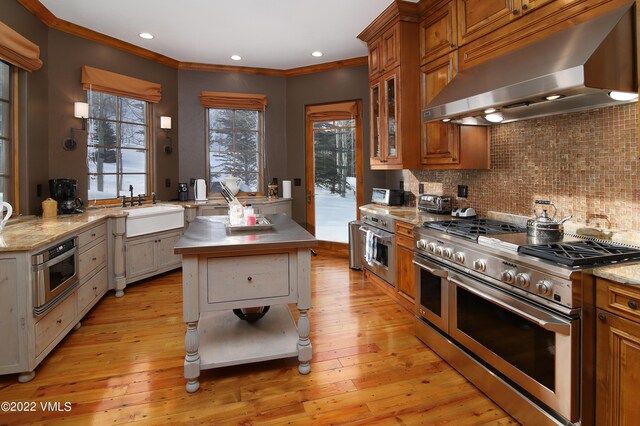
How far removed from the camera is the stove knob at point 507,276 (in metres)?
1.94

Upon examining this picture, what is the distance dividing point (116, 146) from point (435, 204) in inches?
154

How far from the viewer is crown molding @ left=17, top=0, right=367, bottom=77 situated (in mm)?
3737

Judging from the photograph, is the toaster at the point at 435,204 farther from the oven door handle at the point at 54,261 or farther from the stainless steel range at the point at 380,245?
the oven door handle at the point at 54,261

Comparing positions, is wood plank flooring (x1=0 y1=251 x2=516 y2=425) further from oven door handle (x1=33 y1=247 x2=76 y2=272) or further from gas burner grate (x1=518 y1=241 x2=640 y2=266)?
gas burner grate (x1=518 y1=241 x2=640 y2=266)

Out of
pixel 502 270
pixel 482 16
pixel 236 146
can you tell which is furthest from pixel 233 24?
pixel 502 270

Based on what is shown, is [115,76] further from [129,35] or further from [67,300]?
[67,300]

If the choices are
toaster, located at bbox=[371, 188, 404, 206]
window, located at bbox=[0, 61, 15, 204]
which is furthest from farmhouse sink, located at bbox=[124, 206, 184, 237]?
toaster, located at bbox=[371, 188, 404, 206]

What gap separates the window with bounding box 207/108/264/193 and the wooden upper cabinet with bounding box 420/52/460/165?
2977 mm

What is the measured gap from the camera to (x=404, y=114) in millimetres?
3678

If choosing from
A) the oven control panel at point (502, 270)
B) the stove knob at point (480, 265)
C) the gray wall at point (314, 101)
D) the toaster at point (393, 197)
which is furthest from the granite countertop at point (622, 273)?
the gray wall at point (314, 101)

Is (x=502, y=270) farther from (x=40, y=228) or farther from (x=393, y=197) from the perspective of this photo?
(x=40, y=228)

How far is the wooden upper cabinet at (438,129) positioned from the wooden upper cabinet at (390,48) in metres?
0.30

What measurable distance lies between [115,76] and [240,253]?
361 centimetres

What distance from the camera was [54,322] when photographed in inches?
105
